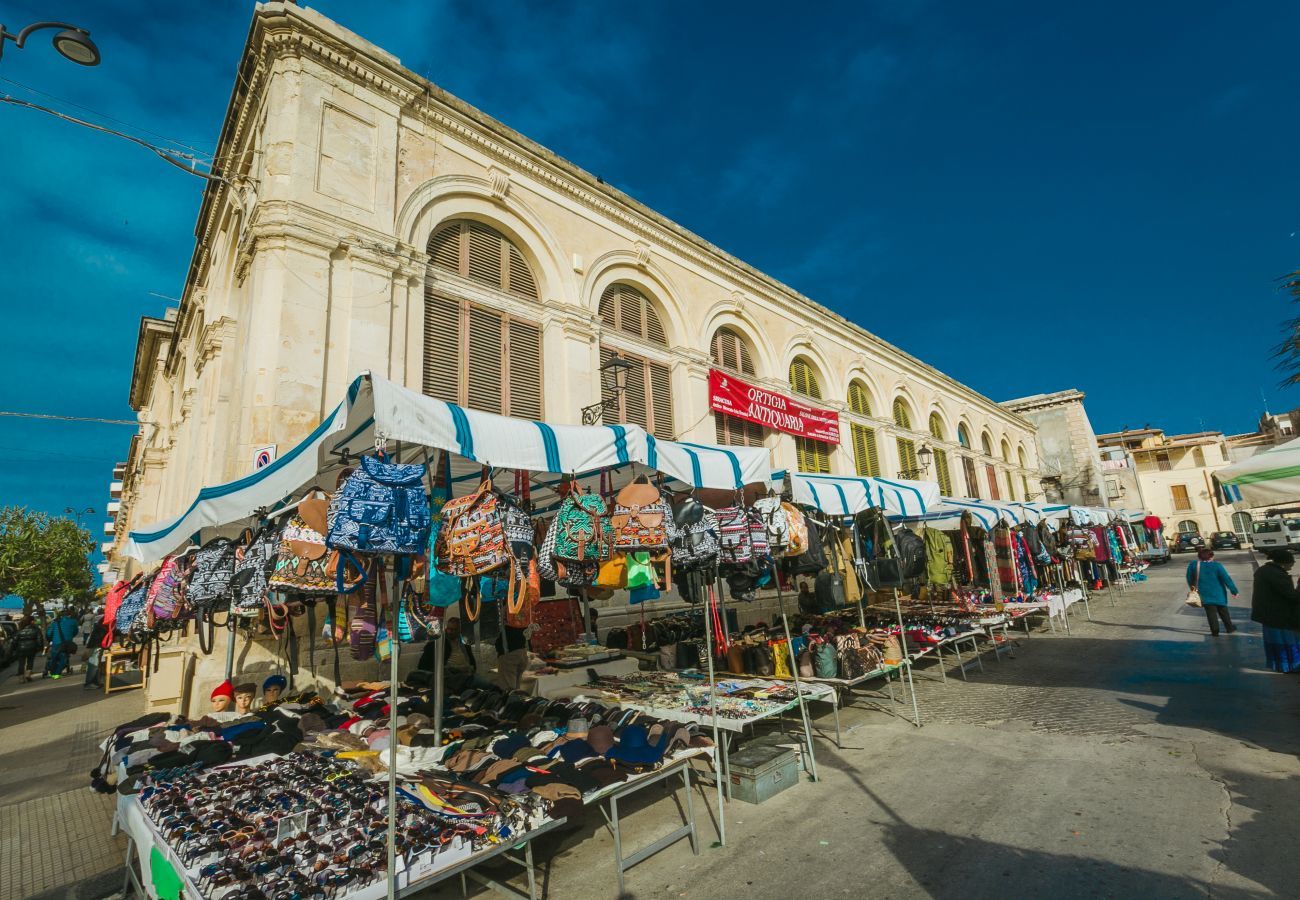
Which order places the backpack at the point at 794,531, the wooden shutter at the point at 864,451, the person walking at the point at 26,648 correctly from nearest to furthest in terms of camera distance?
the backpack at the point at 794,531, the person walking at the point at 26,648, the wooden shutter at the point at 864,451

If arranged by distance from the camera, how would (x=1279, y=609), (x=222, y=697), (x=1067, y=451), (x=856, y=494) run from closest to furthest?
(x=222, y=697)
(x=856, y=494)
(x=1279, y=609)
(x=1067, y=451)

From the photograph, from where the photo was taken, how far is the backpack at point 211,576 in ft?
19.0

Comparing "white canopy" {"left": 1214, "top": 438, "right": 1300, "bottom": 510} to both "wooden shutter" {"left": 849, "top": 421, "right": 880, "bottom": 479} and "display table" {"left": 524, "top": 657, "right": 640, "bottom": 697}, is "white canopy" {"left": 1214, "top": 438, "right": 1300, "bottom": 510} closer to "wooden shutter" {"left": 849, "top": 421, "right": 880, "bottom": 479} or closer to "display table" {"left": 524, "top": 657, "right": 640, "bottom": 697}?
"display table" {"left": 524, "top": 657, "right": 640, "bottom": 697}

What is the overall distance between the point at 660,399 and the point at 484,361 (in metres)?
4.74

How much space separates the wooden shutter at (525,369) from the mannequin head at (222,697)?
19.2 feet

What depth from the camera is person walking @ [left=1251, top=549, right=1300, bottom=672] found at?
7.38 m

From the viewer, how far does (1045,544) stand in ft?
46.1

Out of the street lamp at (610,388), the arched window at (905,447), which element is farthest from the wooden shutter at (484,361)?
the arched window at (905,447)

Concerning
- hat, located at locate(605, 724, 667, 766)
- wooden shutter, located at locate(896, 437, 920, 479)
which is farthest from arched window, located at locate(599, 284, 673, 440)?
wooden shutter, located at locate(896, 437, 920, 479)

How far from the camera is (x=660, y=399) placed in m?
14.0

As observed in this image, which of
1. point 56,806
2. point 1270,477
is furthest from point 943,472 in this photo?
point 56,806

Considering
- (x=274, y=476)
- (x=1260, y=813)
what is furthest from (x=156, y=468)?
(x=1260, y=813)

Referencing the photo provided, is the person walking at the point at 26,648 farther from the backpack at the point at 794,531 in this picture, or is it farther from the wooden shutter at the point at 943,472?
the wooden shutter at the point at 943,472

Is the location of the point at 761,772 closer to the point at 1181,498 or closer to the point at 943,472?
the point at 943,472
